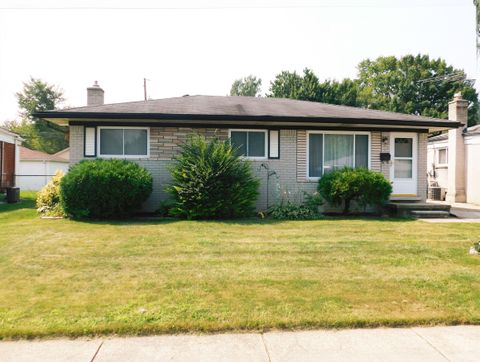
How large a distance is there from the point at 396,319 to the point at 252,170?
8502 millimetres

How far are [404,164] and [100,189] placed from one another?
975 centimetres

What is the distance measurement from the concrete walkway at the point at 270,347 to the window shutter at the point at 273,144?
349 inches

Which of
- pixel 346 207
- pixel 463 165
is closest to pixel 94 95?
pixel 346 207

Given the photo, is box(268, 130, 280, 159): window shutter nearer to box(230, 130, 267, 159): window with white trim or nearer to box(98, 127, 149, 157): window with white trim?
box(230, 130, 267, 159): window with white trim

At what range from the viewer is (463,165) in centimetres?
1720

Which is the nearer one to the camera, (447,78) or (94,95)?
(94,95)

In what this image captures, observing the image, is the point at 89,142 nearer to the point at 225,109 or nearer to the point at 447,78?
the point at 225,109

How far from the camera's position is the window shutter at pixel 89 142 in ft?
38.1

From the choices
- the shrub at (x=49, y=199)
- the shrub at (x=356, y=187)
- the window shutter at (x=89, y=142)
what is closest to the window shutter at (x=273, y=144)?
the shrub at (x=356, y=187)

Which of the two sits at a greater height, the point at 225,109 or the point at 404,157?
the point at 225,109

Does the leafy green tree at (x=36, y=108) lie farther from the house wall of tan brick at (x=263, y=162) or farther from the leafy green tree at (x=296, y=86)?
the house wall of tan brick at (x=263, y=162)

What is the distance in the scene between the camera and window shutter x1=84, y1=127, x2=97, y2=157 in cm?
1162

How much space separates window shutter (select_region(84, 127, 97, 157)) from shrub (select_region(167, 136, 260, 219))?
9.37ft

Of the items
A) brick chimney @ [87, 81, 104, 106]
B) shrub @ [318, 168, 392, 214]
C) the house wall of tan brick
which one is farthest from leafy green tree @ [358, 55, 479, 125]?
brick chimney @ [87, 81, 104, 106]
